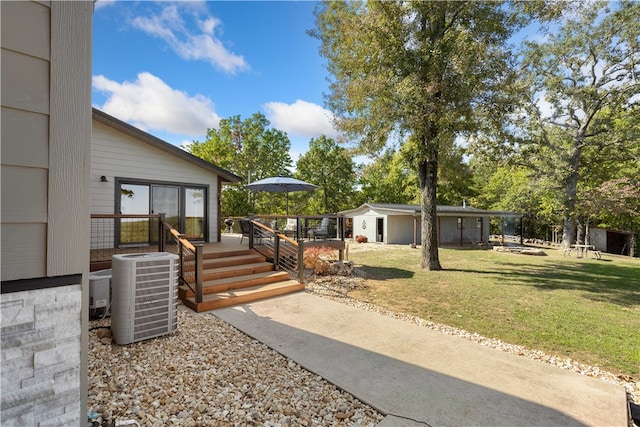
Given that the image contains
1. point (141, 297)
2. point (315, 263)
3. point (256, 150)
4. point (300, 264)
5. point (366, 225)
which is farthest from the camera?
point (256, 150)

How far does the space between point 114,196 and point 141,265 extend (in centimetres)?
530

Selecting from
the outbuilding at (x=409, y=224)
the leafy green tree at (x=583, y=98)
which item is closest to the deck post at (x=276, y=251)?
the outbuilding at (x=409, y=224)

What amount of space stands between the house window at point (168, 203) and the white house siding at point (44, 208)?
7238mm

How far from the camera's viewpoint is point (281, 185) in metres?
11.2

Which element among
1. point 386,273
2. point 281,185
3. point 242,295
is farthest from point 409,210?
point 242,295

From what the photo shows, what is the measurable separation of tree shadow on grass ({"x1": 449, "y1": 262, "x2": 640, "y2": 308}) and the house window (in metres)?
9.37

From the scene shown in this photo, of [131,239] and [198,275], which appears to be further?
[131,239]

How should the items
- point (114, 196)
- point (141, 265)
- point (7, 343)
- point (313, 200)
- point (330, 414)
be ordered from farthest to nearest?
point (313, 200)
point (114, 196)
point (141, 265)
point (330, 414)
point (7, 343)

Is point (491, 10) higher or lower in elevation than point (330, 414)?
higher

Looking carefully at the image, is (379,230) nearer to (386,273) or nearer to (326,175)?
(326,175)

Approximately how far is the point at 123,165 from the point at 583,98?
25260 mm

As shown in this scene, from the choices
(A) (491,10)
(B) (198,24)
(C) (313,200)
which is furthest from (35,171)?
(C) (313,200)

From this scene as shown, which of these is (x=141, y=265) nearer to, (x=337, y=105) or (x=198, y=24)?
(x=198, y=24)

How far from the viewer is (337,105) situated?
1100cm
